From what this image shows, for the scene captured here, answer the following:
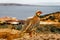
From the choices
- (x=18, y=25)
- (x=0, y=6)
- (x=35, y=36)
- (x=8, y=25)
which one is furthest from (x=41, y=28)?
(x=0, y=6)

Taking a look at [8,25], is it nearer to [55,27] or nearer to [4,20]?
[4,20]

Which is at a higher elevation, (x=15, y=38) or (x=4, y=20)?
(x=4, y=20)

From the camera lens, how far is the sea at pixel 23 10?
2383 millimetres

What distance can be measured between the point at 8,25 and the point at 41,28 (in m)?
0.52

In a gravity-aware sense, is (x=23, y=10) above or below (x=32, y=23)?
above

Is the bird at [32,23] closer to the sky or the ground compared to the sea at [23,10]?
closer to the ground

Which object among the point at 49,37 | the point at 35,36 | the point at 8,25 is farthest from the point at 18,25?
the point at 49,37

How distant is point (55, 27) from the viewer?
2398 mm

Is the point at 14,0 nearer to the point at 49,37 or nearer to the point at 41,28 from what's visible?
the point at 41,28

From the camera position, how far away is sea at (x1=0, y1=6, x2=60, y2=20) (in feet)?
7.82

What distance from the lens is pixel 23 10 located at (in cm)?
242

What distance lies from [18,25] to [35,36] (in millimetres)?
321

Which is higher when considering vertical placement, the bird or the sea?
the sea

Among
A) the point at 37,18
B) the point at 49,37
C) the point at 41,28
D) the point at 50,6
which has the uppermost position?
the point at 50,6
